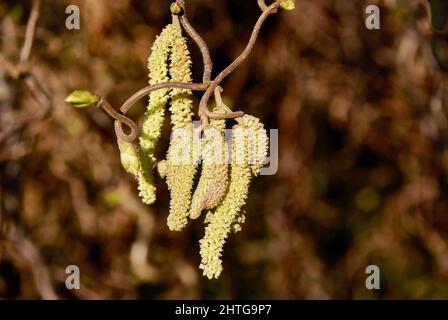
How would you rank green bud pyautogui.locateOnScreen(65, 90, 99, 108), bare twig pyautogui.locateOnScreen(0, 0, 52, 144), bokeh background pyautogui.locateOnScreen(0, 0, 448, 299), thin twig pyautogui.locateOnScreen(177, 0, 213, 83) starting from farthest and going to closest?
bokeh background pyautogui.locateOnScreen(0, 0, 448, 299) < bare twig pyautogui.locateOnScreen(0, 0, 52, 144) < thin twig pyautogui.locateOnScreen(177, 0, 213, 83) < green bud pyautogui.locateOnScreen(65, 90, 99, 108)

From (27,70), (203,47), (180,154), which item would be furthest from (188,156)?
(27,70)

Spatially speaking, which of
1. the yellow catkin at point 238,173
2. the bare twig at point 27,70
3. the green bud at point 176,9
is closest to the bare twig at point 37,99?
the bare twig at point 27,70

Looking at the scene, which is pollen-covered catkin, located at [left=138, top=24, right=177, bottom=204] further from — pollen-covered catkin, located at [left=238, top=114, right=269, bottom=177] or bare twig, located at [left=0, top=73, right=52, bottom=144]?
bare twig, located at [left=0, top=73, right=52, bottom=144]

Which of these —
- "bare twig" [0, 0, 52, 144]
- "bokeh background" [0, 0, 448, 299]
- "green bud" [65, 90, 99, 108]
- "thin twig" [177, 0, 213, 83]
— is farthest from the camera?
"bokeh background" [0, 0, 448, 299]

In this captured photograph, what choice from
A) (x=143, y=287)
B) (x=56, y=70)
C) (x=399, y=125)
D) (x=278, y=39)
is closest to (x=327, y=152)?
(x=399, y=125)

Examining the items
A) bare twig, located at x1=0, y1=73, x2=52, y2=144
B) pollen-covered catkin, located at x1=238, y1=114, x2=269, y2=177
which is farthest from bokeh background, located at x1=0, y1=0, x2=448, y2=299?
pollen-covered catkin, located at x1=238, y1=114, x2=269, y2=177

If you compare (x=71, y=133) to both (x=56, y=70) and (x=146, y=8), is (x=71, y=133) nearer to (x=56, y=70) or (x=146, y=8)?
(x=56, y=70)

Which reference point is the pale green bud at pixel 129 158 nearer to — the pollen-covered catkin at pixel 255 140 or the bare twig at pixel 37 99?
the pollen-covered catkin at pixel 255 140
